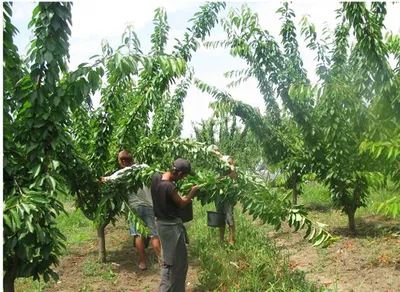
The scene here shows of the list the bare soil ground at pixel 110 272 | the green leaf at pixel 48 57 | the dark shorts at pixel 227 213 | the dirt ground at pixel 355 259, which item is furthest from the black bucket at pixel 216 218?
the green leaf at pixel 48 57

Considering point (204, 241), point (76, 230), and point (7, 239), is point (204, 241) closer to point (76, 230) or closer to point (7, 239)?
point (76, 230)

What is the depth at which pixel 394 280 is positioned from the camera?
5.00 metres

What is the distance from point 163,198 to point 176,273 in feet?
2.78

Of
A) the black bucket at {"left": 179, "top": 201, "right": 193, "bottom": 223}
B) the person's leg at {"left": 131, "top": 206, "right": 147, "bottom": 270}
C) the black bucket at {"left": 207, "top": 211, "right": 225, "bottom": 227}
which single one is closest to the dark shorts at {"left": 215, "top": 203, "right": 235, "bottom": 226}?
the black bucket at {"left": 207, "top": 211, "right": 225, "bottom": 227}

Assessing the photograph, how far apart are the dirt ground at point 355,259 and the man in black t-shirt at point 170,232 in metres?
1.73

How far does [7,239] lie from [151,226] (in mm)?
3223

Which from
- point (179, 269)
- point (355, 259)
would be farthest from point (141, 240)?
point (355, 259)

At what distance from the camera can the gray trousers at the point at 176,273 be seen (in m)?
4.54

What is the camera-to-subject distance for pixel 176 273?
4.56 metres

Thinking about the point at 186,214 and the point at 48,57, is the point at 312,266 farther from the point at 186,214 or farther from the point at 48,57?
the point at 48,57

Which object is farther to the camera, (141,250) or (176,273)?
(141,250)

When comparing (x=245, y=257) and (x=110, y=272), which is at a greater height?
(x=245, y=257)

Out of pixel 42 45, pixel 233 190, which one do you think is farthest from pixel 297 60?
pixel 42 45

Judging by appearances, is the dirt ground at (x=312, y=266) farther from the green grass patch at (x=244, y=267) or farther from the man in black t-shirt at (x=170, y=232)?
the man in black t-shirt at (x=170, y=232)
